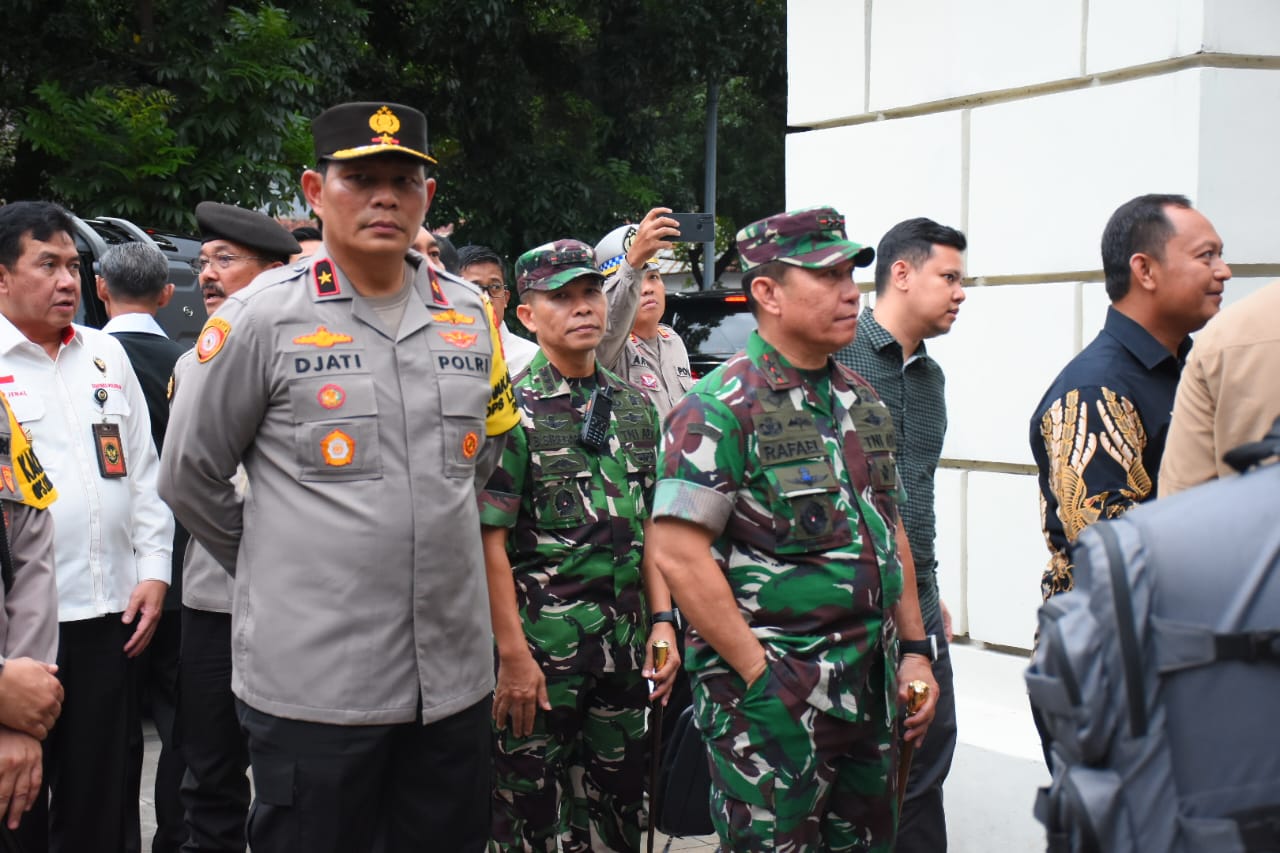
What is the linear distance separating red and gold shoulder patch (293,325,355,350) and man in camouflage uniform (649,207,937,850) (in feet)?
2.57

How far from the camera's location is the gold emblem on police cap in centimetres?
298

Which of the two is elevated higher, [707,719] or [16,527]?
[16,527]

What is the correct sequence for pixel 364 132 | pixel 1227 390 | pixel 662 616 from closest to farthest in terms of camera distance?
pixel 1227 390
pixel 364 132
pixel 662 616

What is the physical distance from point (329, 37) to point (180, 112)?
238cm

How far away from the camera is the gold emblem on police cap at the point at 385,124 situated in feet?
9.78

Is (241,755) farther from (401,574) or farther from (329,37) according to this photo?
(329,37)

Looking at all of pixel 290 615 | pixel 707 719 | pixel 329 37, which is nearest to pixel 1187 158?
pixel 707 719

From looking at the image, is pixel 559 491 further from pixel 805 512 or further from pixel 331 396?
pixel 331 396

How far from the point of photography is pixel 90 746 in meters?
3.90

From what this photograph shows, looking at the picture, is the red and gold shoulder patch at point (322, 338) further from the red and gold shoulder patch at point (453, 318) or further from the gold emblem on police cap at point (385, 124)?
the gold emblem on police cap at point (385, 124)

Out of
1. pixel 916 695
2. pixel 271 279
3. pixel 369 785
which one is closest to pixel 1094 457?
pixel 916 695

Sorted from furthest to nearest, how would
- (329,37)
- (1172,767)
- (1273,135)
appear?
(329,37), (1273,135), (1172,767)

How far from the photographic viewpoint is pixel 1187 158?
4262 millimetres

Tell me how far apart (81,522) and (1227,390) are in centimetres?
314
